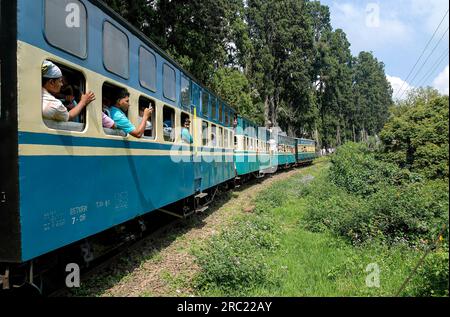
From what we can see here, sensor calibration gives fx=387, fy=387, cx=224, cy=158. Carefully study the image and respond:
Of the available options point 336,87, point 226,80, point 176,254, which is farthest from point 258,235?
point 336,87

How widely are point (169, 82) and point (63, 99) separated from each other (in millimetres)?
3480

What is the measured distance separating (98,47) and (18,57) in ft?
4.95

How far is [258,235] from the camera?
7.89 metres

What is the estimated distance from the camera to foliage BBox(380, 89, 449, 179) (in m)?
10.4

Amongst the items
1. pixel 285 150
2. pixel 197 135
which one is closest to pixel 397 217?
pixel 197 135

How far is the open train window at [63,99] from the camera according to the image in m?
3.78

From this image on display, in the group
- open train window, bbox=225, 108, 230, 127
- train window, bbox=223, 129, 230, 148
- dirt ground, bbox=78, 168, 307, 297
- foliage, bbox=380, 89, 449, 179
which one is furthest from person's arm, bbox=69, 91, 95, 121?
open train window, bbox=225, 108, 230, 127

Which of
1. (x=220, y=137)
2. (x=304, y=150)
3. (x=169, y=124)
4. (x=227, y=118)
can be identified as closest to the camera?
(x=169, y=124)

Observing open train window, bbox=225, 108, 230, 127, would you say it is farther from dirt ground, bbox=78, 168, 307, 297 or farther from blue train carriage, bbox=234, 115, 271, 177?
dirt ground, bbox=78, 168, 307, 297

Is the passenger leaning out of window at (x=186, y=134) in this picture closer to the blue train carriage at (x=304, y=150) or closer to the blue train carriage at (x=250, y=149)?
the blue train carriage at (x=250, y=149)

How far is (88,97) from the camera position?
14.6 ft

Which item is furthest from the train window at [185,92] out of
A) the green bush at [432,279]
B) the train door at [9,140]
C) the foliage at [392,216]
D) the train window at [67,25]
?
the green bush at [432,279]

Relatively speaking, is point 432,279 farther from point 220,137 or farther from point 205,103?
point 220,137

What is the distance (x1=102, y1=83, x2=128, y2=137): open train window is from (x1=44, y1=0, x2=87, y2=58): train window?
842mm
